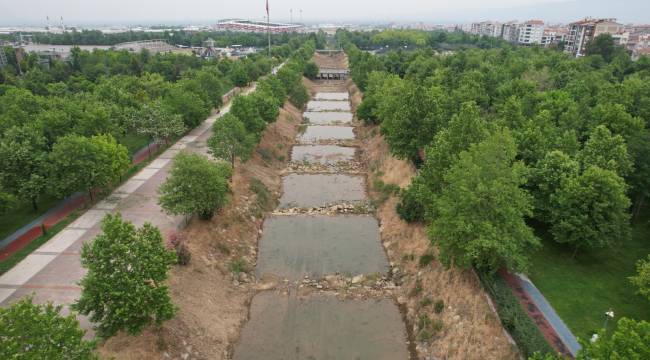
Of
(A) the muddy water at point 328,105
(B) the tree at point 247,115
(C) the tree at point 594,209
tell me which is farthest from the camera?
(A) the muddy water at point 328,105

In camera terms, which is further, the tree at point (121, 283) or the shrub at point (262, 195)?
the shrub at point (262, 195)

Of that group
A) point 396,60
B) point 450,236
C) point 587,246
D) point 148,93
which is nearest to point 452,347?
point 450,236

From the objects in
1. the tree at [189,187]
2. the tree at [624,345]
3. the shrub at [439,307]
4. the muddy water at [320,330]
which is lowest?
the muddy water at [320,330]

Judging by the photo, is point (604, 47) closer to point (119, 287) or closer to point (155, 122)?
point (155, 122)

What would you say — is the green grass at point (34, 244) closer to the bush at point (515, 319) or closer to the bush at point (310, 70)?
the bush at point (515, 319)

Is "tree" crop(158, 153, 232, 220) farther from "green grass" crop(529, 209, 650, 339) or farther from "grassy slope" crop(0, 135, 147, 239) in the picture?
"green grass" crop(529, 209, 650, 339)

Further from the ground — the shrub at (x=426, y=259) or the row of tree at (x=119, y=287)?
the row of tree at (x=119, y=287)

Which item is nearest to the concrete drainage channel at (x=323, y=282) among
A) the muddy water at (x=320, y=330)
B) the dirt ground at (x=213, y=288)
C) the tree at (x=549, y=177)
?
the muddy water at (x=320, y=330)

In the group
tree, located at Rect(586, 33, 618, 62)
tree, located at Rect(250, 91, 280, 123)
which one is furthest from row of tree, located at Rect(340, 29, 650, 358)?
tree, located at Rect(586, 33, 618, 62)
